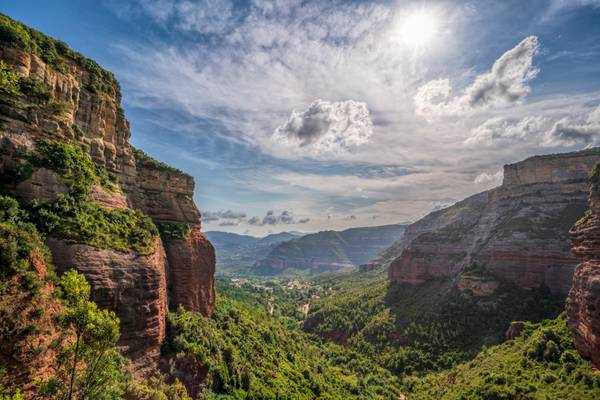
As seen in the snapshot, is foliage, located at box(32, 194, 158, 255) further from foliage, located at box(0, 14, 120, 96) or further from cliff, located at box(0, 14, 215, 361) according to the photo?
foliage, located at box(0, 14, 120, 96)

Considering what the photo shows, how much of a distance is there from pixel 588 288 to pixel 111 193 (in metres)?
62.2

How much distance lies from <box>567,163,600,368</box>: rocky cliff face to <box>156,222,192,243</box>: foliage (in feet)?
186

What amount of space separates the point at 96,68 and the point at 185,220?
23.4 metres

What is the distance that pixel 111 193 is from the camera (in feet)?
113

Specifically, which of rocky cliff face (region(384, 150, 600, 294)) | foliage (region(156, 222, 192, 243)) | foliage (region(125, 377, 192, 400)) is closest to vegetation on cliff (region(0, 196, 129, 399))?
foliage (region(125, 377, 192, 400))

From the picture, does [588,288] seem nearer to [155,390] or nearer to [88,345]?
[155,390]

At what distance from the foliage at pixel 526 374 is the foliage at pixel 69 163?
61968 millimetres

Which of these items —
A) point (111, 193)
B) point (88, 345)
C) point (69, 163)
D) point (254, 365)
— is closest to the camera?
point (88, 345)

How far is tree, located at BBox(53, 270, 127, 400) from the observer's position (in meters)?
16.9

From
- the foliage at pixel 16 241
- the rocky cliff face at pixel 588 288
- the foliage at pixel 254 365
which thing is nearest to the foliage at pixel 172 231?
the foliage at pixel 254 365

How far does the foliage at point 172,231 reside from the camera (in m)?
44.1

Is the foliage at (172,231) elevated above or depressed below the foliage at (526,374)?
above

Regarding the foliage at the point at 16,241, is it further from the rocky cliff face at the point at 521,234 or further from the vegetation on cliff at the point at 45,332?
the rocky cliff face at the point at 521,234

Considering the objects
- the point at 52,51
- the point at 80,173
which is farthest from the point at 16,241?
the point at 52,51
